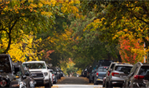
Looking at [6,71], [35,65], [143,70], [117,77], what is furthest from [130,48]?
[6,71]

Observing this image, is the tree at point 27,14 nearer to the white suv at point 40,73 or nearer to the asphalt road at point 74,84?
the white suv at point 40,73

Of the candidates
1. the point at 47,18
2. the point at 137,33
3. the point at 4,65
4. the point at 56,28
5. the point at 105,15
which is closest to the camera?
the point at 4,65

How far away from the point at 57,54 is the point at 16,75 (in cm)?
4203

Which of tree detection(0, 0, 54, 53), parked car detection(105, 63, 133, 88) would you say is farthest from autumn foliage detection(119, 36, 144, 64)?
tree detection(0, 0, 54, 53)

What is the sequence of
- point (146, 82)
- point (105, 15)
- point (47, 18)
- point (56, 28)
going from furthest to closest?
point (56, 28), point (105, 15), point (47, 18), point (146, 82)

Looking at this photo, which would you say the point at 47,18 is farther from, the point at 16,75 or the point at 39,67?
the point at 16,75

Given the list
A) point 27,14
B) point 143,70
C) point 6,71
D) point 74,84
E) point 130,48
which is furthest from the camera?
point 130,48

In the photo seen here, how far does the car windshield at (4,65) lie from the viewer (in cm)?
1262

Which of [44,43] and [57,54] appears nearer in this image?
[44,43]

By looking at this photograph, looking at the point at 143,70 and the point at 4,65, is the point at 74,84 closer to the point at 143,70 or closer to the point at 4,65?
the point at 4,65

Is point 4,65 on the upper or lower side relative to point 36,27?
lower

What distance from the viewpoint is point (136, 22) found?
78.2 ft

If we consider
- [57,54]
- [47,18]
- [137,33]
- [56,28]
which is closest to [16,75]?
[47,18]

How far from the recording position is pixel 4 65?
503 inches
